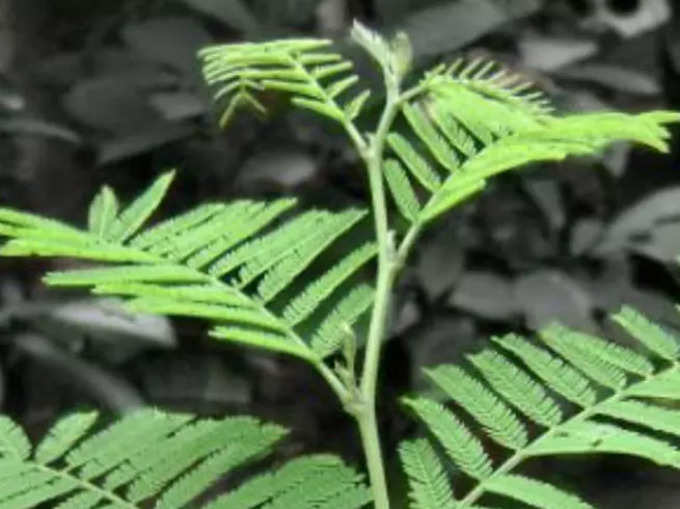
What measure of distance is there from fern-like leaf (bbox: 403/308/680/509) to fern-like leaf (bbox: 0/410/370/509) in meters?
0.05

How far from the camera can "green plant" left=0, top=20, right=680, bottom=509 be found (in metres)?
0.68

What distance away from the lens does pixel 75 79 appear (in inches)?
101

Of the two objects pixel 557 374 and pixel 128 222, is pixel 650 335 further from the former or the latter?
pixel 128 222

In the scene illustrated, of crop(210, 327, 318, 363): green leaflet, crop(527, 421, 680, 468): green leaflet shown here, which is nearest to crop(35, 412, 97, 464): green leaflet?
crop(210, 327, 318, 363): green leaflet

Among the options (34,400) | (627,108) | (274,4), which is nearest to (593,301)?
(627,108)

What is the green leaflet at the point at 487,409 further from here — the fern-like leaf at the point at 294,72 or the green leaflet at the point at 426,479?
the fern-like leaf at the point at 294,72

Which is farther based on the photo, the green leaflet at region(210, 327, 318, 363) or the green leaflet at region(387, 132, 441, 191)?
the green leaflet at region(387, 132, 441, 191)

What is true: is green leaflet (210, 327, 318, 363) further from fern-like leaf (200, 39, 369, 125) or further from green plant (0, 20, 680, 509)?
fern-like leaf (200, 39, 369, 125)

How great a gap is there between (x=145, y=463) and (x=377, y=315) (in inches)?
5.4

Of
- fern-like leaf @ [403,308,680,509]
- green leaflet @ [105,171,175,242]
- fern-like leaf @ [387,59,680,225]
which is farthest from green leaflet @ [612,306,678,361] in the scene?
green leaflet @ [105,171,175,242]

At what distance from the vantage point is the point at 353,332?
2.37 ft

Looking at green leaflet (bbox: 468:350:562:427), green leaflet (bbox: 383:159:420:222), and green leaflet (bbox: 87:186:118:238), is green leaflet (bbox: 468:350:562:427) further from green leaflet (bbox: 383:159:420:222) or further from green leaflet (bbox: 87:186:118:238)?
green leaflet (bbox: 87:186:118:238)

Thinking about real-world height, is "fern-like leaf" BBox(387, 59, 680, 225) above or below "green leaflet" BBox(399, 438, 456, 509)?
above

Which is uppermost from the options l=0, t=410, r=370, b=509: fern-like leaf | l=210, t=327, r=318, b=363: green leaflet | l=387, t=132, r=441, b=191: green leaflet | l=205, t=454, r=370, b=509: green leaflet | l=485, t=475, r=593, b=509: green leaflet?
l=387, t=132, r=441, b=191: green leaflet
